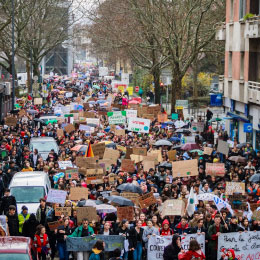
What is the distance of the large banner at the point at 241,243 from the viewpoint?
14.5 meters

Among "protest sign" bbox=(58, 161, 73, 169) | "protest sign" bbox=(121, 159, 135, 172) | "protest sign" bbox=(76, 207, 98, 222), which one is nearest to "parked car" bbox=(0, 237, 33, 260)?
"protest sign" bbox=(76, 207, 98, 222)

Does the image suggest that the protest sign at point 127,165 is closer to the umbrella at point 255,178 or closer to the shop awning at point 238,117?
the umbrella at point 255,178

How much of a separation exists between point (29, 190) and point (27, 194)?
0.14m

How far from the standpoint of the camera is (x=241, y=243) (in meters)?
14.6

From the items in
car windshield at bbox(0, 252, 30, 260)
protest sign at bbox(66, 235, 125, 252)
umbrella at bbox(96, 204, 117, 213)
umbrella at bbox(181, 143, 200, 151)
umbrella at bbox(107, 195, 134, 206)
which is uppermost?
car windshield at bbox(0, 252, 30, 260)

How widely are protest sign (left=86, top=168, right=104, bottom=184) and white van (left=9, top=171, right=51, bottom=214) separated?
4.55 ft

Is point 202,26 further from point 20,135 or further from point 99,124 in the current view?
point 20,135

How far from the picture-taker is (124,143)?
30688 millimetres

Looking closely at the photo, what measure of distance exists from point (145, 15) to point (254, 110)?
45.0 feet

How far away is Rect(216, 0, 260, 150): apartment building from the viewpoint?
109 ft

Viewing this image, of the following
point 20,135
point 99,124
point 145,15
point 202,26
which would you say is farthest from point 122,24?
point 20,135

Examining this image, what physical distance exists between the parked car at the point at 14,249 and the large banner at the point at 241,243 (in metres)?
3.89

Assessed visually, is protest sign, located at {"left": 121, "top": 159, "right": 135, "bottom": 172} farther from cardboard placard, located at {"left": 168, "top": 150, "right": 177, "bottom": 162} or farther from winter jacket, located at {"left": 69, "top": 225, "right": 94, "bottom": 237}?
winter jacket, located at {"left": 69, "top": 225, "right": 94, "bottom": 237}

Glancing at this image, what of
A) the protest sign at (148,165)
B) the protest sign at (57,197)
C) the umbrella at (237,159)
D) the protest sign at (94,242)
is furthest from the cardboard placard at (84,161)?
the protest sign at (94,242)
